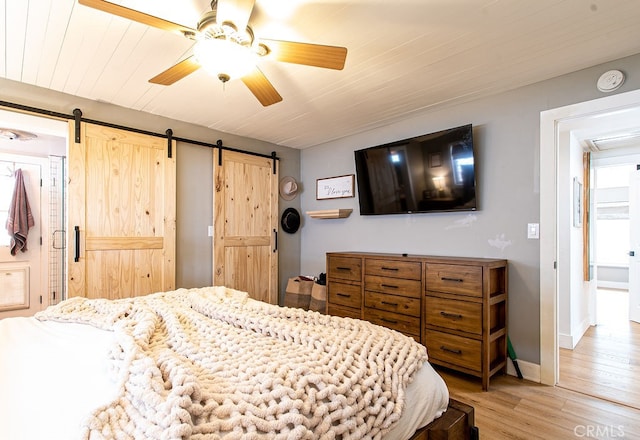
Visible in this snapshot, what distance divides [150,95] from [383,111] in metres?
2.07

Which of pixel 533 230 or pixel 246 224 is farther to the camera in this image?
pixel 246 224

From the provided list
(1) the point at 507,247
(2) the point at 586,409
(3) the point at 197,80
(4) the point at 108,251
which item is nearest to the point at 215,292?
(4) the point at 108,251

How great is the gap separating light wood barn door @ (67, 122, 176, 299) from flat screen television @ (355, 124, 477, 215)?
2.03 metres

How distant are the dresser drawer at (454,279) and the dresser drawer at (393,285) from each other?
12 centimetres

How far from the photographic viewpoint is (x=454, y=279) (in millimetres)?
2506

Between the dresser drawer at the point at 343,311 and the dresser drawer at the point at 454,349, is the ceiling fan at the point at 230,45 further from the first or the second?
the dresser drawer at the point at 343,311

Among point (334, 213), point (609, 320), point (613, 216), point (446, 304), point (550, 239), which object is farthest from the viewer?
point (613, 216)

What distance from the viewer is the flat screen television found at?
2793 millimetres

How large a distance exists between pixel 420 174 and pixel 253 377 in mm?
2563

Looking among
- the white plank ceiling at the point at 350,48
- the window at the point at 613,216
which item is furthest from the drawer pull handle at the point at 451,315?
the window at the point at 613,216

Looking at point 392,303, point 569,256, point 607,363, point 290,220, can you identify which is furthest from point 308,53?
point 607,363

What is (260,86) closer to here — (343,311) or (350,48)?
(350,48)

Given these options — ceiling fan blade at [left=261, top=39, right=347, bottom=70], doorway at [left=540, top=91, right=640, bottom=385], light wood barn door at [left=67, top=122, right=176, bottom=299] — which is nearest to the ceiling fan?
ceiling fan blade at [left=261, top=39, right=347, bottom=70]

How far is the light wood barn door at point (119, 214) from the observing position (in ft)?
8.99
